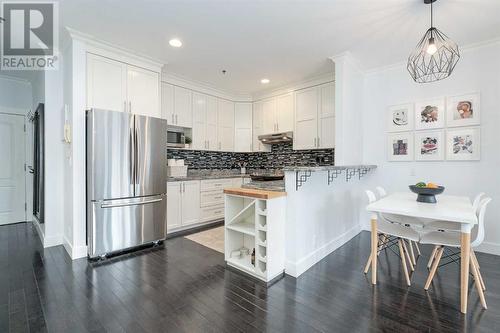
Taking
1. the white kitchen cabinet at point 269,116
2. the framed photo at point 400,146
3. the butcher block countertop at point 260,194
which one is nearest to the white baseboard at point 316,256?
the butcher block countertop at point 260,194

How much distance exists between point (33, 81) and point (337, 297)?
584 cm

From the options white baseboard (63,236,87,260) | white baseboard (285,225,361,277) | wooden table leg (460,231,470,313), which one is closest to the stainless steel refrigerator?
white baseboard (63,236,87,260)

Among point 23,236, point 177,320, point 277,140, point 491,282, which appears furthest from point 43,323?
point 277,140

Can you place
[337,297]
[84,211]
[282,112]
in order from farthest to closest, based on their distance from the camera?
[282,112] → [84,211] → [337,297]

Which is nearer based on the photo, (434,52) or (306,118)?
(434,52)

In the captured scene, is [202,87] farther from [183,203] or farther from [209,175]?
[183,203]

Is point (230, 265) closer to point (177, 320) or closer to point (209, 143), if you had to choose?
point (177, 320)

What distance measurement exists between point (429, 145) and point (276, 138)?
256 centimetres

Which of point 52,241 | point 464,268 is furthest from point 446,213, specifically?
point 52,241

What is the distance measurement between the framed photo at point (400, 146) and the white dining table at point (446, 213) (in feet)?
3.65

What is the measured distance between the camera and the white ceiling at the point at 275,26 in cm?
229

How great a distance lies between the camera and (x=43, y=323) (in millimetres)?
1726

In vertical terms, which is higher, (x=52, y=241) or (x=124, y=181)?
(x=124, y=181)

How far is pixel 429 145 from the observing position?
11.1 feet
